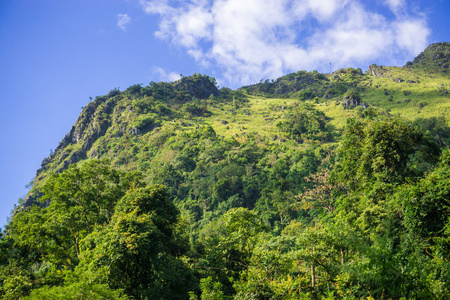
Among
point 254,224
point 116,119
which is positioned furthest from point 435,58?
point 254,224

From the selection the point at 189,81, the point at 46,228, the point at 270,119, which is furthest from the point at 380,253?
the point at 189,81

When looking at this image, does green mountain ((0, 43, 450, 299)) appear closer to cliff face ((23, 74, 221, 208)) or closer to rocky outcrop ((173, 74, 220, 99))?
cliff face ((23, 74, 221, 208))

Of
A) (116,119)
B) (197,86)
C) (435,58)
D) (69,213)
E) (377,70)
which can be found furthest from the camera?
(197,86)

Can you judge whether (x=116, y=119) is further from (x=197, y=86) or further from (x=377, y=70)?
(x=377, y=70)

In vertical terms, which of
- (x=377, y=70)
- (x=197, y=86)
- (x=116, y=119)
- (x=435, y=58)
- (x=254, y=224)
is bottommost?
(x=254, y=224)

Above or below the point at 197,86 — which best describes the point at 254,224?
below

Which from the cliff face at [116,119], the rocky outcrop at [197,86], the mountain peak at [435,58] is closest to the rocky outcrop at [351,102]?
the cliff face at [116,119]

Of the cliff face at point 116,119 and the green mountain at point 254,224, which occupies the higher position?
the cliff face at point 116,119

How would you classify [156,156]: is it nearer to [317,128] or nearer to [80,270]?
[317,128]

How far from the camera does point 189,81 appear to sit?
147625mm

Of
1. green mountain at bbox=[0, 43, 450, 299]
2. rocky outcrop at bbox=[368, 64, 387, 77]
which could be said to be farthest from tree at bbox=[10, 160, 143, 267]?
rocky outcrop at bbox=[368, 64, 387, 77]

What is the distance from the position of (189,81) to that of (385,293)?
5863 inches

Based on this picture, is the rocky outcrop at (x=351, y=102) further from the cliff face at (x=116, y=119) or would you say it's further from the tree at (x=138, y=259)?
the tree at (x=138, y=259)

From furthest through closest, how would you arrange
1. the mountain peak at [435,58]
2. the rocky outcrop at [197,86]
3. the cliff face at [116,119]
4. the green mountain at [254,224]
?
the rocky outcrop at [197,86], the mountain peak at [435,58], the cliff face at [116,119], the green mountain at [254,224]
